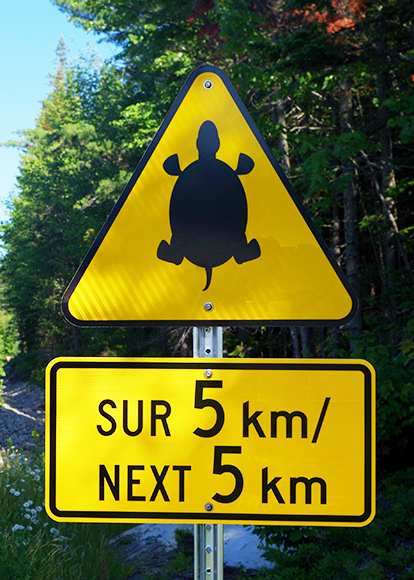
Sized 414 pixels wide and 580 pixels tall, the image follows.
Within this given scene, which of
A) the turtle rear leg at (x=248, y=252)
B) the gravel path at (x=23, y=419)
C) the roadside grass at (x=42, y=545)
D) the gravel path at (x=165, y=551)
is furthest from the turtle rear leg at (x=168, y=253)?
the gravel path at (x=23, y=419)

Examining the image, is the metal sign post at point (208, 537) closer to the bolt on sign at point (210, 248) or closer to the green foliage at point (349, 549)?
the bolt on sign at point (210, 248)

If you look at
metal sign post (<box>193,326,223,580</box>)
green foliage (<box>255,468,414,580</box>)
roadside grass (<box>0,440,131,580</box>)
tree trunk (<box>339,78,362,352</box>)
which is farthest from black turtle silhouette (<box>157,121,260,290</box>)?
tree trunk (<box>339,78,362,352</box>)

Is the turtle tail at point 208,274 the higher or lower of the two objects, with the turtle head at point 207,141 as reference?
lower

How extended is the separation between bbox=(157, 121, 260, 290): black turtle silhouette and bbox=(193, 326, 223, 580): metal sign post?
0.46 feet

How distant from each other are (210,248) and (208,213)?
0.11 meters

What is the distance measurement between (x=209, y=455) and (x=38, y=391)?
40.4 m

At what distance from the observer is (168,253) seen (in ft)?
5.55

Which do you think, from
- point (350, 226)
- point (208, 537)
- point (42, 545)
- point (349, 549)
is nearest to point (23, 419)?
point (350, 226)

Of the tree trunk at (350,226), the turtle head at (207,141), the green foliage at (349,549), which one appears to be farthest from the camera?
the tree trunk at (350,226)

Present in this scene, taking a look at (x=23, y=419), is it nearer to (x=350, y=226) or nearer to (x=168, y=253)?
(x=350, y=226)

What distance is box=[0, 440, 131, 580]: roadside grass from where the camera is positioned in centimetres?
461

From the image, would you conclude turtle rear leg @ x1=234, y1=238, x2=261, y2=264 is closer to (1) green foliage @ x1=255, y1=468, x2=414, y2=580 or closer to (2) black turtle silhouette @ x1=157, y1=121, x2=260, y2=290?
(2) black turtle silhouette @ x1=157, y1=121, x2=260, y2=290

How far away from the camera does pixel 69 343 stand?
35.9 metres

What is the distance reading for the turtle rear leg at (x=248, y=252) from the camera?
1673 mm
